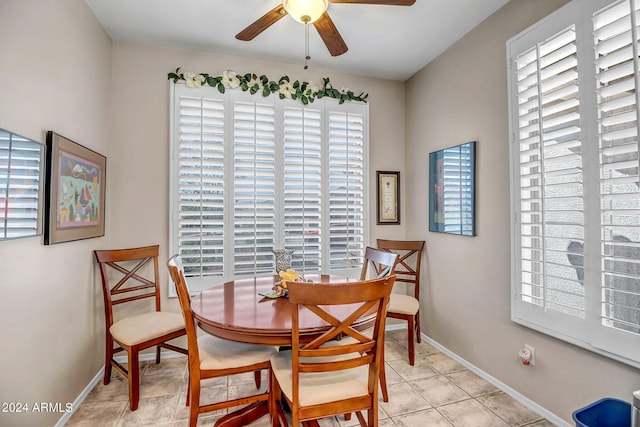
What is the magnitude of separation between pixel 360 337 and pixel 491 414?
1.31 metres

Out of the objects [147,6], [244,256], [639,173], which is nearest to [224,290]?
[244,256]

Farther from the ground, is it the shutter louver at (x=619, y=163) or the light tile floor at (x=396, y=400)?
the shutter louver at (x=619, y=163)

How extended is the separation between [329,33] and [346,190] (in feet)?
5.44

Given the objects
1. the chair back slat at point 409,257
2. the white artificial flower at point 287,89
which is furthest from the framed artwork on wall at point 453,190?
the white artificial flower at point 287,89

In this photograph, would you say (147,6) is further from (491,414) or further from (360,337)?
(491,414)

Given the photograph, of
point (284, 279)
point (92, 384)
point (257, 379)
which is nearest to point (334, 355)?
point (284, 279)

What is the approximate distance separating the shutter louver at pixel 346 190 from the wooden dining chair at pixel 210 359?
1.58m

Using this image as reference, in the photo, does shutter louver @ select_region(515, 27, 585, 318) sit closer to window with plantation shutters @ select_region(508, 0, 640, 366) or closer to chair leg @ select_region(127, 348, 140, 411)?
window with plantation shutters @ select_region(508, 0, 640, 366)

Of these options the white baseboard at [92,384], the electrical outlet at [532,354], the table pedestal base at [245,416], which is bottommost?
the white baseboard at [92,384]

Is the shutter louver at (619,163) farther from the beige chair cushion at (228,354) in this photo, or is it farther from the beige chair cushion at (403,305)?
the beige chair cushion at (228,354)

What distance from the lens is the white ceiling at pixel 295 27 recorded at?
2.32m

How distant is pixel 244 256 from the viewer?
3.01 meters

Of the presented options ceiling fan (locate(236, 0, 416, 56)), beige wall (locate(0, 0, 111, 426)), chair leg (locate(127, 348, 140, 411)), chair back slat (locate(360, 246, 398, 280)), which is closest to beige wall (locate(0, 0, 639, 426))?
beige wall (locate(0, 0, 111, 426))

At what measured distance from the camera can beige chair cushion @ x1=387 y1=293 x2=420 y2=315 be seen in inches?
106
